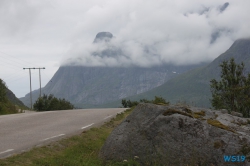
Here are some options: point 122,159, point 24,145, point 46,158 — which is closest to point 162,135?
point 122,159

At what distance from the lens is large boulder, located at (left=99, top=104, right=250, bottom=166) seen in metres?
6.65

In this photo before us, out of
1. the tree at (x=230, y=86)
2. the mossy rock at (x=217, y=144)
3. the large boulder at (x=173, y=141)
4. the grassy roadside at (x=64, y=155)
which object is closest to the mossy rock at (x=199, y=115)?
the large boulder at (x=173, y=141)

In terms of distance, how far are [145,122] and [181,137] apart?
3.37 ft

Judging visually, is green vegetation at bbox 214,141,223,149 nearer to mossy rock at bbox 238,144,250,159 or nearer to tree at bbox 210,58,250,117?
mossy rock at bbox 238,144,250,159

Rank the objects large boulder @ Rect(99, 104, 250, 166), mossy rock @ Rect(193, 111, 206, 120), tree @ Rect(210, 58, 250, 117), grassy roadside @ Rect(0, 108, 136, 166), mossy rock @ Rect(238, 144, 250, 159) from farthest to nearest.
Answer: tree @ Rect(210, 58, 250, 117)
mossy rock @ Rect(193, 111, 206, 120)
grassy roadside @ Rect(0, 108, 136, 166)
large boulder @ Rect(99, 104, 250, 166)
mossy rock @ Rect(238, 144, 250, 159)

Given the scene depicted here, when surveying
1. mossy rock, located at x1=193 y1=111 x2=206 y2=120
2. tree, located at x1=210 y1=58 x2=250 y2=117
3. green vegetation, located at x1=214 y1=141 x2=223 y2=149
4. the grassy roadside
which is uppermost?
tree, located at x1=210 y1=58 x2=250 y2=117

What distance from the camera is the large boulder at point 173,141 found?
6.65 meters

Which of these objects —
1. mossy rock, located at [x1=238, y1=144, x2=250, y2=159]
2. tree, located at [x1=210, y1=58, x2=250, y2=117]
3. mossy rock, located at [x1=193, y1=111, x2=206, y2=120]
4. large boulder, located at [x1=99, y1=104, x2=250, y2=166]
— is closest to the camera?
mossy rock, located at [x1=238, y1=144, x2=250, y2=159]

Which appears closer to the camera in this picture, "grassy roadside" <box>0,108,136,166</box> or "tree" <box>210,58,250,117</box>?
"grassy roadside" <box>0,108,136,166</box>

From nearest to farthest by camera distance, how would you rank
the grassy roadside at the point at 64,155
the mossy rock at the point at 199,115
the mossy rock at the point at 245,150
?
the mossy rock at the point at 245,150
the grassy roadside at the point at 64,155
the mossy rock at the point at 199,115

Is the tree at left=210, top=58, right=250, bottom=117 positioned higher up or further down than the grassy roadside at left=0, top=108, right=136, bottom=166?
higher up

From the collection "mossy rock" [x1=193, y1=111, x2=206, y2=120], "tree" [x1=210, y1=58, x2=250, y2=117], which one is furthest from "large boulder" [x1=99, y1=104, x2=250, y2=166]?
"tree" [x1=210, y1=58, x2=250, y2=117]

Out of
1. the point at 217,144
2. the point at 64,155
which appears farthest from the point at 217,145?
the point at 64,155

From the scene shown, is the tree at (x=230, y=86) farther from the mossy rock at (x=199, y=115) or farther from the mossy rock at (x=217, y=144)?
the mossy rock at (x=217, y=144)
